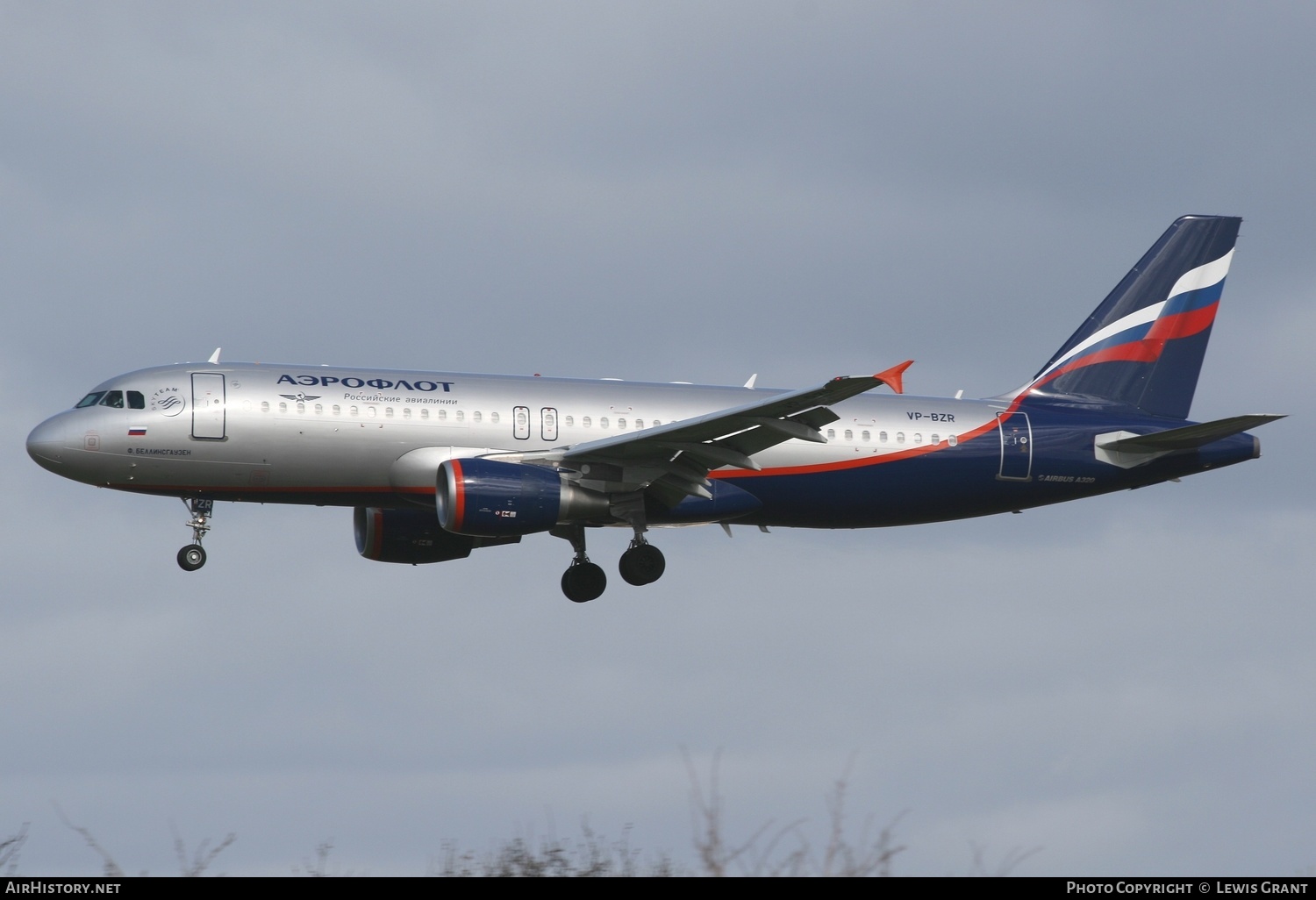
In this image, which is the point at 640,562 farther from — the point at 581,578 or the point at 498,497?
the point at 498,497

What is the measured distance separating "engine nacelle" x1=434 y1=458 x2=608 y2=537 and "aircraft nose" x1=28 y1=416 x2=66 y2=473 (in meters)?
7.46

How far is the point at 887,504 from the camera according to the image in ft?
120

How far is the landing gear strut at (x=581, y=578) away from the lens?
36.7 metres

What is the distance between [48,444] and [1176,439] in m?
24.3

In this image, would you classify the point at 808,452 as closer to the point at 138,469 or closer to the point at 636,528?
the point at 636,528

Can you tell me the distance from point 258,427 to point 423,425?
3239mm

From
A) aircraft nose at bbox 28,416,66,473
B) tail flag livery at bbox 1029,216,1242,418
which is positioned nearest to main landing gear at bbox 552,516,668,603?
aircraft nose at bbox 28,416,66,473

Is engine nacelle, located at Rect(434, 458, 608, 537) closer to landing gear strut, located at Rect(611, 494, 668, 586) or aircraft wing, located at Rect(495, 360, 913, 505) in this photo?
aircraft wing, located at Rect(495, 360, 913, 505)

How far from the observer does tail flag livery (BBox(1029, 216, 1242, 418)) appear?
40.0 m

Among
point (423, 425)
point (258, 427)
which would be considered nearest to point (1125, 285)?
point (423, 425)

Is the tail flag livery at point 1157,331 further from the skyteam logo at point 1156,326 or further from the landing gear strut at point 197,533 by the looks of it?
the landing gear strut at point 197,533

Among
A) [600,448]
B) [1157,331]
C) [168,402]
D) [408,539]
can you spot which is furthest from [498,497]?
[1157,331]

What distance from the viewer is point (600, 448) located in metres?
32.5

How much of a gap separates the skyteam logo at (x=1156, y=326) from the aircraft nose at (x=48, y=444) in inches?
875
